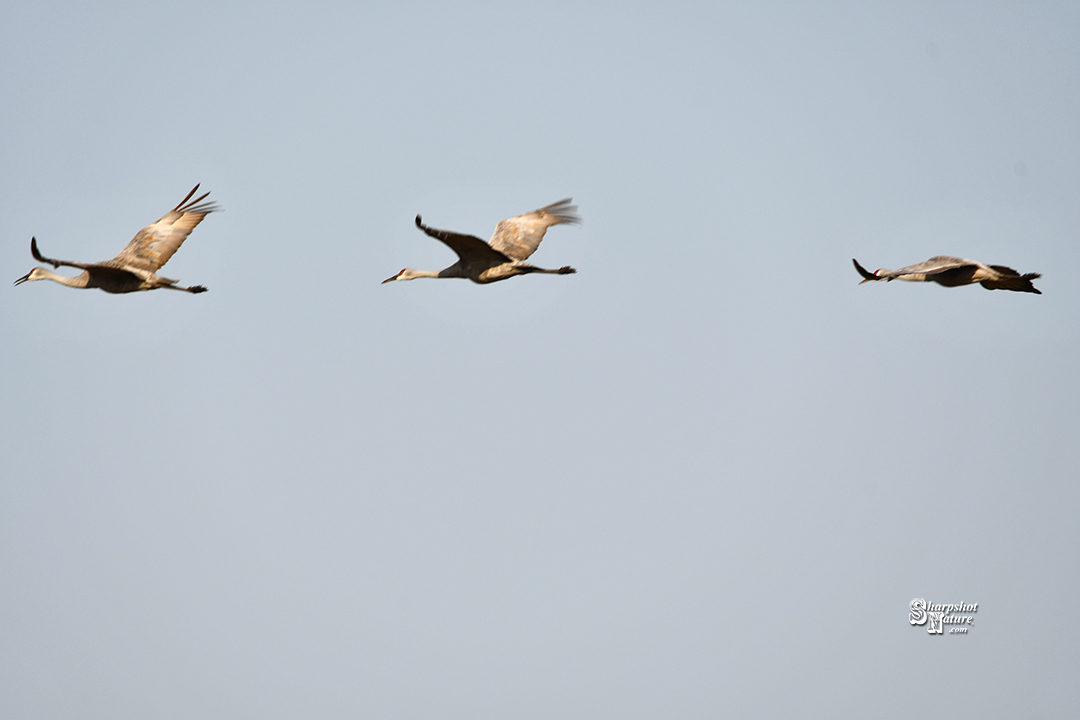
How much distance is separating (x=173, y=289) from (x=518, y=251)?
894 centimetres

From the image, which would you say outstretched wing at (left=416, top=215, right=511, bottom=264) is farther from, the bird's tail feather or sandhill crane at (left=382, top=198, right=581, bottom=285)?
the bird's tail feather

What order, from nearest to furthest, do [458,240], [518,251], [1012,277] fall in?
[458,240], [1012,277], [518,251]

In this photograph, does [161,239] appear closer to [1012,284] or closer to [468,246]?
[468,246]

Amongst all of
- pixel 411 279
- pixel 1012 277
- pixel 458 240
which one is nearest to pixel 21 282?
pixel 411 279

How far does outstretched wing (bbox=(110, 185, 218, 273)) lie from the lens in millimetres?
31453

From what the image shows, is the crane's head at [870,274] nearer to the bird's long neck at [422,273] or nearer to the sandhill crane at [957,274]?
the sandhill crane at [957,274]

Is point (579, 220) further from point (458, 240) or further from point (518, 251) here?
point (458, 240)

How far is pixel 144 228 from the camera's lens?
3216cm

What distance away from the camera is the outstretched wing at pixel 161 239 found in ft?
103

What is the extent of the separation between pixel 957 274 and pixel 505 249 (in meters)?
11.7

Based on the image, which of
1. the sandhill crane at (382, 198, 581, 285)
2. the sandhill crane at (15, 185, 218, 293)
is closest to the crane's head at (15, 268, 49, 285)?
the sandhill crane at (15, 185, 218, 293)

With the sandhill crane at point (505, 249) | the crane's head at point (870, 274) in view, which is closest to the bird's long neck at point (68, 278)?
the sandhill crane at point (505, 249)

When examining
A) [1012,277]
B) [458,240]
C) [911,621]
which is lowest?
[911,621]

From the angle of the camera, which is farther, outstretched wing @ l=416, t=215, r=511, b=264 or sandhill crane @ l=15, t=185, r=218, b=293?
sandhill crane @ l=15, t=185, r=218, b=293
